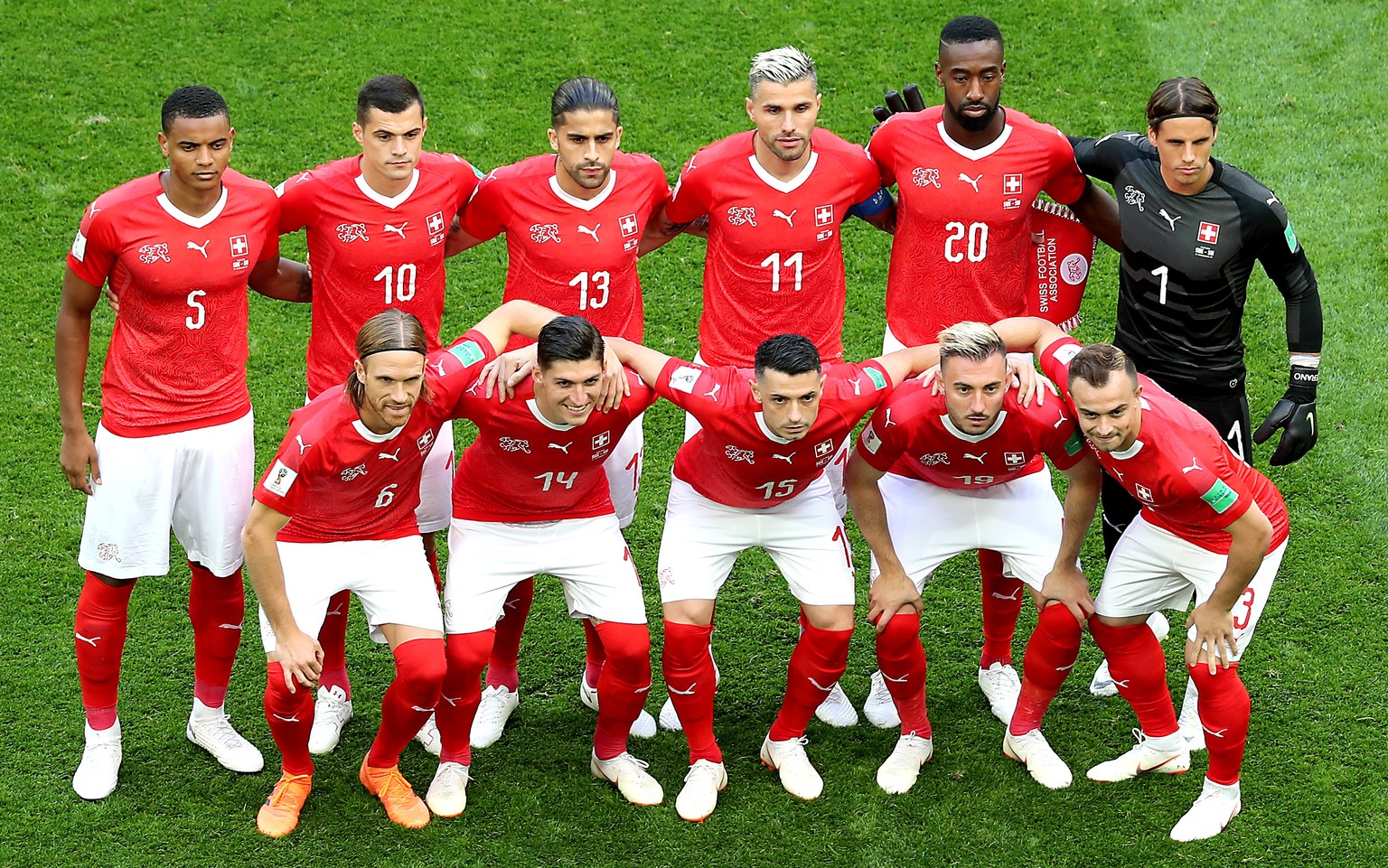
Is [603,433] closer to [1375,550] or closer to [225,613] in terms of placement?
[225,613]

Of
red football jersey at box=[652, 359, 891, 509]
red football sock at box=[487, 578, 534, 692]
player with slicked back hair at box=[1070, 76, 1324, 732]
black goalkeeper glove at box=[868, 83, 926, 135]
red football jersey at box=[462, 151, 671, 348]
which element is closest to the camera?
red football jersey at box=[652, 359, 891, 509]

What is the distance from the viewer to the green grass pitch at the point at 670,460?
6.55 metres

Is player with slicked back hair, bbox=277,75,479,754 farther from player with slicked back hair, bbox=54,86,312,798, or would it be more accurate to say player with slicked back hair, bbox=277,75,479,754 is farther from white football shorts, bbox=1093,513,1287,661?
white football shorts, bbox=1093,513,1287,661

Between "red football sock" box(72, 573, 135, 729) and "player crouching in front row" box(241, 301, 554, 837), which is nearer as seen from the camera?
"player crouching in front row" box(241, 301, 554, 837)

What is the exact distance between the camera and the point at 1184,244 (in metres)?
6.59

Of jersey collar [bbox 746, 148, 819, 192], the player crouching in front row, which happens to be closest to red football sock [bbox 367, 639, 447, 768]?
the player crouching in front row

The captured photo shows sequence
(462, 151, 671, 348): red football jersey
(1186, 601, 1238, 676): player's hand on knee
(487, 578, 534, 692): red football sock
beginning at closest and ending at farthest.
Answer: (1186, 601, 1238, 676): player's hand on knee < (462, 151, 671, 348): red football jersey < (487, 578, 534, 692): red football sock

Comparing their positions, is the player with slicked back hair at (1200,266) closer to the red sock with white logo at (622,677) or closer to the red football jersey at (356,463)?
the red sock with white logo at (622,677)

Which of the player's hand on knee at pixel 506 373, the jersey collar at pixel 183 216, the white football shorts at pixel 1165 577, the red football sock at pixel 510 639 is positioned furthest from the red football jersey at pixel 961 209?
the jersey collar at pixel 183 216

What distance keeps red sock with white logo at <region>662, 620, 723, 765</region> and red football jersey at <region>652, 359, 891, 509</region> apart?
25.1 inches

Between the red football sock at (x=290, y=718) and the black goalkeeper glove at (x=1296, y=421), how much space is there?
3967mm

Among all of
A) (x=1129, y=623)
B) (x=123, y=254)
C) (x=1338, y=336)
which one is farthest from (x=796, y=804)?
(x=1338, y=336)

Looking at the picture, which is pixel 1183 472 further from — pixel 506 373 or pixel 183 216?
pixel 183 216

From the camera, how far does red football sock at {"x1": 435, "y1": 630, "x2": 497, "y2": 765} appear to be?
6473 millimetres
